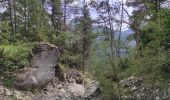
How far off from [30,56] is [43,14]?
27.4 feet

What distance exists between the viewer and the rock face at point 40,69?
932 inches

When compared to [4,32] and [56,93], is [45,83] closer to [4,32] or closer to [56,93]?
[56,93]

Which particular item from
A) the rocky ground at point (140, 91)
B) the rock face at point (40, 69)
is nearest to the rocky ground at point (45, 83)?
the rock face at point (40, 69)

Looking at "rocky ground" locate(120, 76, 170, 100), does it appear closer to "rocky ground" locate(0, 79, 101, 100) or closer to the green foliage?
"rocky ground" locate(0, 79, 101, 100)

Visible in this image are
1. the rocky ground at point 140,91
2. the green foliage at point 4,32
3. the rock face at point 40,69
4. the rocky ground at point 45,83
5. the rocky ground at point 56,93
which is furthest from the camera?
the green foliage at point 4,32

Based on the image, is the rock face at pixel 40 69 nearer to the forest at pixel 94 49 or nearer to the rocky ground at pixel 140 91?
the forest at pixel 94 49

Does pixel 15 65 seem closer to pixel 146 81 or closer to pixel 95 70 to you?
pixel 95 70

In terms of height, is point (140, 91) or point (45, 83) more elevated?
point (140, 91)

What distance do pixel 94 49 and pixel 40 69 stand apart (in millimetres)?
4318

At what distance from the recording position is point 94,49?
2659 cm

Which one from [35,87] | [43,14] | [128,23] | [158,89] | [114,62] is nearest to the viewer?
[158,89]

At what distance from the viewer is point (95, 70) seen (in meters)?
19.2

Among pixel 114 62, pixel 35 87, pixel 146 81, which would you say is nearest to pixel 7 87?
pixel 35 87

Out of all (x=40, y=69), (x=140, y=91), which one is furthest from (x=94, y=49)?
(x=140, y=91)
